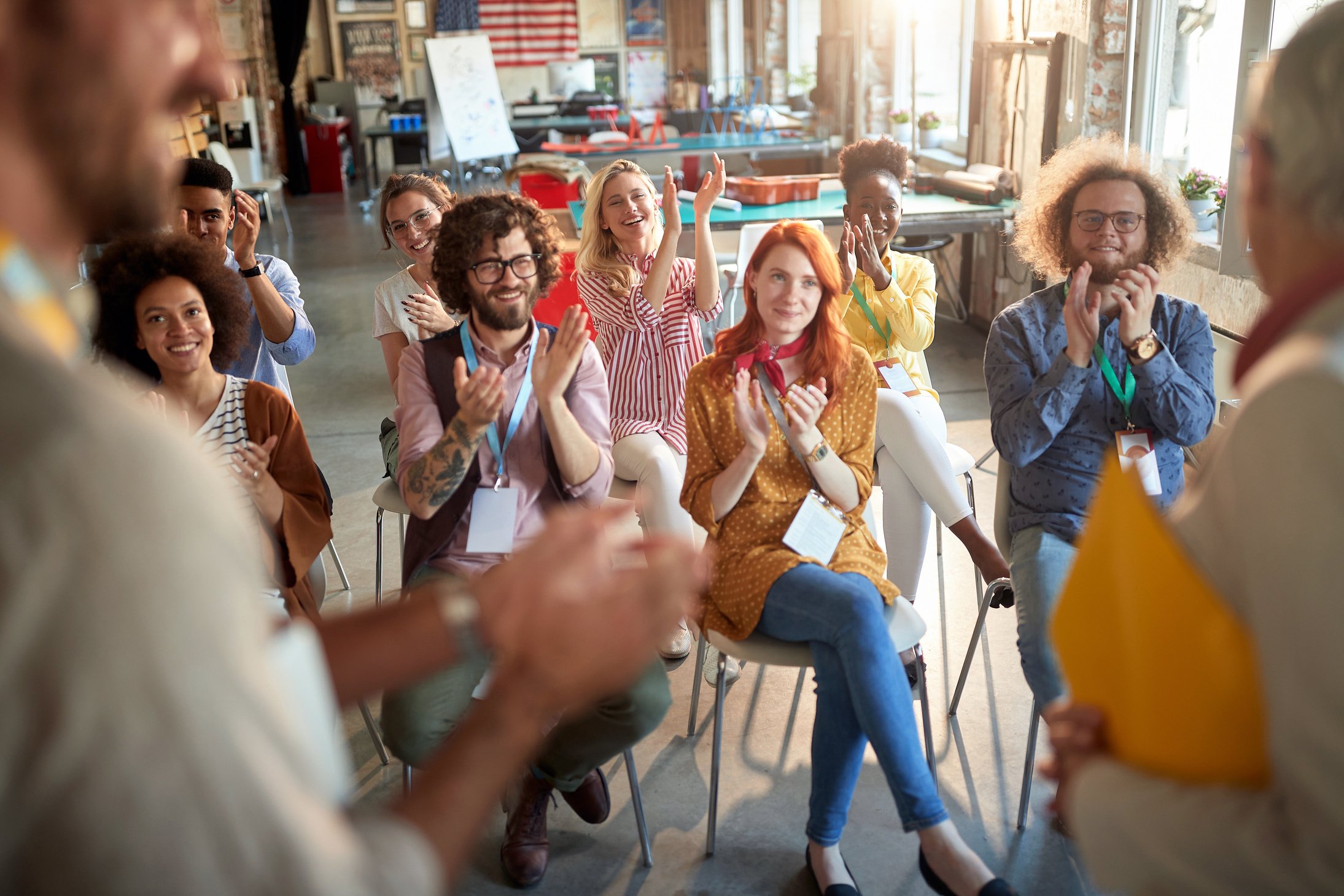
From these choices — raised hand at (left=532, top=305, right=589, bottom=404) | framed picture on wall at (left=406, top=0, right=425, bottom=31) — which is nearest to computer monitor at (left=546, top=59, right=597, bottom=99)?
framed picture on wall at (left=406, top=0, right=425, bottom=31)

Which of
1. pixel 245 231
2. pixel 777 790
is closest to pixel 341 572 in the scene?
pixel 245 231

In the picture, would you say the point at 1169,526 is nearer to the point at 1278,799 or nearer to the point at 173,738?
the point at 1278,799

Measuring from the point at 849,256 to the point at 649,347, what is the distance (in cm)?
66

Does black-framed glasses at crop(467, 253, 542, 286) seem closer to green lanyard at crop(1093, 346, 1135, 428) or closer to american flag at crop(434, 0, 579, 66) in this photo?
green lanyard at crop(1093, 346, 1135, 428)

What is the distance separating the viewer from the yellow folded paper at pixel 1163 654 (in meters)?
0.82

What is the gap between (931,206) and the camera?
17.3 feet

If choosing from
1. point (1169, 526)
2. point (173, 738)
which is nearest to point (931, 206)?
point (1169, 526)

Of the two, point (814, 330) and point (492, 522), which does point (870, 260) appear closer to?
point (814, 330)

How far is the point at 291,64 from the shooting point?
13852 mm

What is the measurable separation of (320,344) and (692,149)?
121 inches

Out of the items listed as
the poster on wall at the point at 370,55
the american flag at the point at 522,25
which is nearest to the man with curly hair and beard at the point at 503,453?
the american flag at the point at 522,25

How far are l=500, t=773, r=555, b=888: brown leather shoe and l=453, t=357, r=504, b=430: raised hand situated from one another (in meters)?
0.78

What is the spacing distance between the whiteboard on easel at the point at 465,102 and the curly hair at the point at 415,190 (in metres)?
7.44

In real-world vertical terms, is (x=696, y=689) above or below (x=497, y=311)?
below
